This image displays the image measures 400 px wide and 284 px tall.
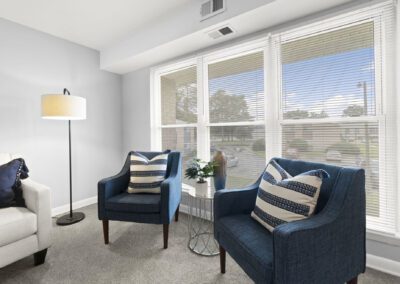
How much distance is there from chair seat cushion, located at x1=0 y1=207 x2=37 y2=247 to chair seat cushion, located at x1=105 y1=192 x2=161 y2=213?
580 millimetres

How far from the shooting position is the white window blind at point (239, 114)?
2.35 metres

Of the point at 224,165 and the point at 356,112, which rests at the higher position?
the point at 356,112

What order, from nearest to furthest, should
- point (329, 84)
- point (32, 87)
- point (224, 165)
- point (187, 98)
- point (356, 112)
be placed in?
point (356, 112) → point (329, 84) → point (224, 165) → point (32, 87) → point (187, 98)

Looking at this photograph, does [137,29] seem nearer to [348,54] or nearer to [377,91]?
[348,54]

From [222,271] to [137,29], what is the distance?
9.63 ft

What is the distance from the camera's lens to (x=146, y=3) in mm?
2252

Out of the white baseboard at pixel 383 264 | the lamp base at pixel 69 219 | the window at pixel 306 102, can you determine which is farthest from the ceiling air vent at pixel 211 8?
the lamp base at pixel 69 219

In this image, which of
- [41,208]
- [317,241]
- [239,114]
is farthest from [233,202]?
[41,208]

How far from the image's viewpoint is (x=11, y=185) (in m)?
1.82

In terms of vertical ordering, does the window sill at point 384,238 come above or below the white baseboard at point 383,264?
above

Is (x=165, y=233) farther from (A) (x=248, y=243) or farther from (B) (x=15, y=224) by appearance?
(B) (x=15, y=224)

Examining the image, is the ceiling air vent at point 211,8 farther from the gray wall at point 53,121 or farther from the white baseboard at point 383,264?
the white baseboard at point 383,264

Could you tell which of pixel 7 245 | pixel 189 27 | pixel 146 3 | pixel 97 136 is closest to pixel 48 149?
pixel 97 136

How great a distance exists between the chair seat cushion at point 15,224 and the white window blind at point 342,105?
2341mm
